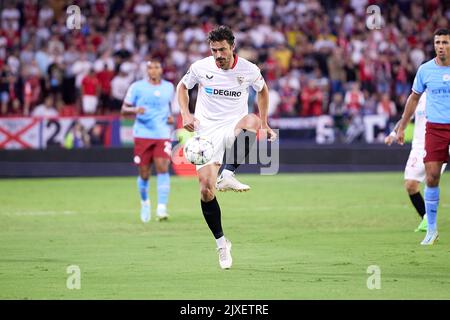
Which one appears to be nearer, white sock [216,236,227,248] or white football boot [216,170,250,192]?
white sock [216,236,227,248]

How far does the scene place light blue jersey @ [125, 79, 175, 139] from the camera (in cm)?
1623

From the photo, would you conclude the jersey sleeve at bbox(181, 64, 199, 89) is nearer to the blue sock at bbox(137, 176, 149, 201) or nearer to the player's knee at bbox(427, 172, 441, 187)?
the player's knee at bbox(427, 172, 441, 187)

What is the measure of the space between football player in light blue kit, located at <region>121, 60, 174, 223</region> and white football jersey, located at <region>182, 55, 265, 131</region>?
5.22 m

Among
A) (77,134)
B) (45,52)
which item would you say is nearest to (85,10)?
(45,52)

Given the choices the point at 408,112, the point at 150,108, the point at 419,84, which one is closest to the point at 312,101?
the point at 150,108

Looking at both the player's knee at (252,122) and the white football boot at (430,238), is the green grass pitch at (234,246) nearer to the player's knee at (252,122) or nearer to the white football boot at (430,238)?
the white football boot at (430,238)

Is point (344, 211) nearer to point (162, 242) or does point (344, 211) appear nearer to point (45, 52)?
point (162, 242)

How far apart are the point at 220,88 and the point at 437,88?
9.92 ft

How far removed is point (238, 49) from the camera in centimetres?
2867

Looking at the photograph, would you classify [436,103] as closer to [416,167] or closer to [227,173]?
[416,167]

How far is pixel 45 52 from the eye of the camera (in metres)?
28.0

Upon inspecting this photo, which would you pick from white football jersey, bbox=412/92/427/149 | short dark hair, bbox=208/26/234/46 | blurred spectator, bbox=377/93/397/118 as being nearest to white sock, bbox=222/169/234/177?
short dark hair, bbox=208/26/234/46

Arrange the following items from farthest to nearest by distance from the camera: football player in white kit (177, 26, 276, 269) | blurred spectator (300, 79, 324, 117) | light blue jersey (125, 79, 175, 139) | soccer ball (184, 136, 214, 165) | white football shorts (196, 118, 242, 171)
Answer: blurred spectator (300, 79, 324, 117)
light blue jersey (125, 79, 175, 139)
white football shorts (196, 118, 242, 171)
football player in white kit (177, 26, 276, 269)
soccer ball (184, 136, 214, 165)
